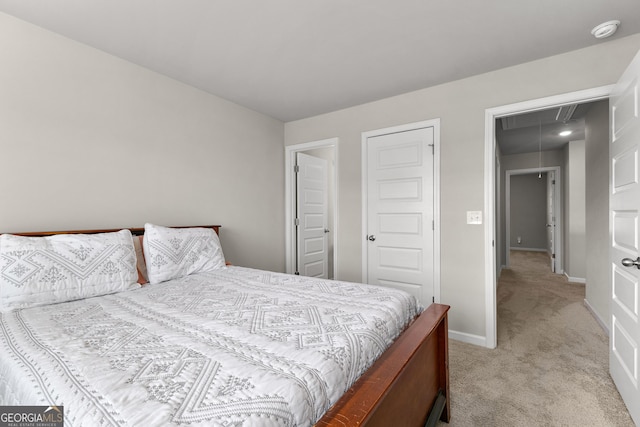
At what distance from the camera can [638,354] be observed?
1.59 m

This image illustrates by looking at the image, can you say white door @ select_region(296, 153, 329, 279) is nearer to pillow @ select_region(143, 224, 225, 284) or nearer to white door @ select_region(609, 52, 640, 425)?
pillow @ select_region(143, 224, 225, 284)

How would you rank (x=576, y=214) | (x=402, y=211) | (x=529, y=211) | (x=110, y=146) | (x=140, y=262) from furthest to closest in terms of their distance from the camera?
(x=529, y=211) → (x=576, y=214) → (x=402, y=211) → (x=110, y=146) → (x=140, y=262)

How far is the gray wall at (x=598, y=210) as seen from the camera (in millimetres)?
3113

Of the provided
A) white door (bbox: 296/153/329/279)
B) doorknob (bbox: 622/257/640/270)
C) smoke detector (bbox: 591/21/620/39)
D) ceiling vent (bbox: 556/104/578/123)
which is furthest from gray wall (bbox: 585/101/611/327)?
white door (bbox: 296/153/329/279)

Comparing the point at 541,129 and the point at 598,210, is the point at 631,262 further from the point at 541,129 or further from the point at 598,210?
the point at 541,129

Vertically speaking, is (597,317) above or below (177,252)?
below

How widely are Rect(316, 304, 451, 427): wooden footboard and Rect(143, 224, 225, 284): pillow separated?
1.68m

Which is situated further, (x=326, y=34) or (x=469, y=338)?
(x=469, y=338)

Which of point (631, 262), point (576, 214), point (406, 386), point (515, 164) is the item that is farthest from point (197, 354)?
point (515, 164)

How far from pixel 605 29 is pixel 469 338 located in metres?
2.61

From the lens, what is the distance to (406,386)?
1.24 metres

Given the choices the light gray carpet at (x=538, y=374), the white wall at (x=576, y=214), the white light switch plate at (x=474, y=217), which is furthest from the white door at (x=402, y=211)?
the white wall at (x=576, y=214)

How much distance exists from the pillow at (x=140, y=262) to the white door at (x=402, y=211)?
7.36 feet

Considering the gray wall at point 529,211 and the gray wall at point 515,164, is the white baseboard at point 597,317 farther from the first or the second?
→ the gray wall at point 529,211
